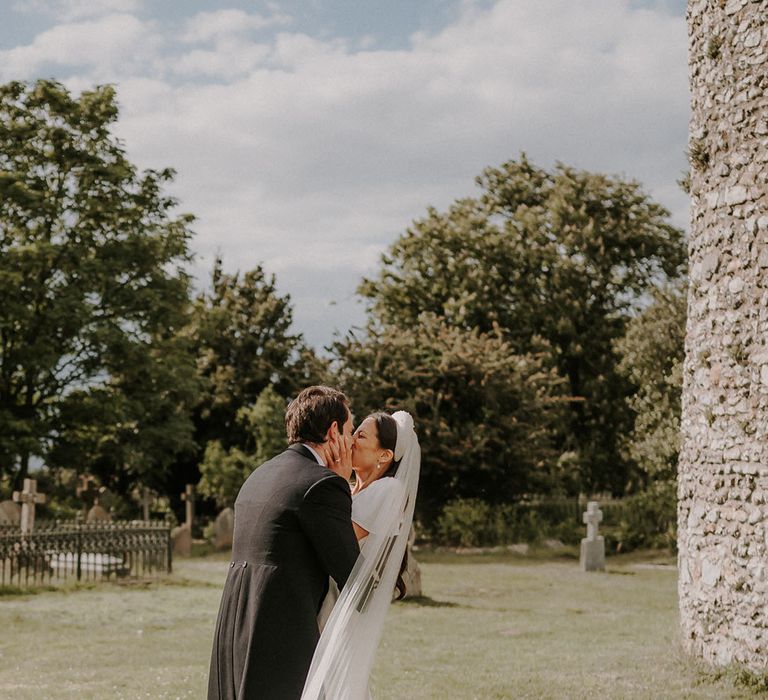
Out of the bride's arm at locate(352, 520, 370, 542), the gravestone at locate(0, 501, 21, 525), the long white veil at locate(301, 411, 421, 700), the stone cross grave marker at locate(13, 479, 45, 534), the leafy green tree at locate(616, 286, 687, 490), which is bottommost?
the gravestone at locate(0, 501, 21, 525)

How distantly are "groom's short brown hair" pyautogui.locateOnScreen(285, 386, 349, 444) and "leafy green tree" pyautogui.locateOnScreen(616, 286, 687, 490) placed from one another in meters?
21.8

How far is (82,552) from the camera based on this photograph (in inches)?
735

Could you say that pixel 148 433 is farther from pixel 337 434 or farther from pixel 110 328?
pixel 337 434

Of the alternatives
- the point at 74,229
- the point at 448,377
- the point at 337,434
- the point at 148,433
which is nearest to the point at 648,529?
the point at 448,377

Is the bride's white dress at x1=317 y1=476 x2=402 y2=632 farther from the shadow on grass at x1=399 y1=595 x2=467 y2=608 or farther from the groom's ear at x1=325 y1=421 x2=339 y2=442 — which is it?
the shadow on grass at x1=399 y1=595 x2=467 y2=608

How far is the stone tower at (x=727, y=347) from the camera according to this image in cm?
879

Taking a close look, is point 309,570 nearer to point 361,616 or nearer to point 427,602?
point 361,616

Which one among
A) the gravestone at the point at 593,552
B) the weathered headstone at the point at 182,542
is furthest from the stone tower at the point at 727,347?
the weathered headstone at the point at 182,542

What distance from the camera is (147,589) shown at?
17406mm

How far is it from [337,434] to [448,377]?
2370 cm

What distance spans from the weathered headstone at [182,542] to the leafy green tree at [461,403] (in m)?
5.56

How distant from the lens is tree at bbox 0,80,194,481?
2733cm

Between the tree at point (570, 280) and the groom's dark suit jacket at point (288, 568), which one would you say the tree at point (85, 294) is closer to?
the tree at point (570, 280)

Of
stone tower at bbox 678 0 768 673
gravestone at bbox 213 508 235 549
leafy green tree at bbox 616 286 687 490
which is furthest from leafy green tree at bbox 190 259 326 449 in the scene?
stone tower at bbox 678 0 768 673
